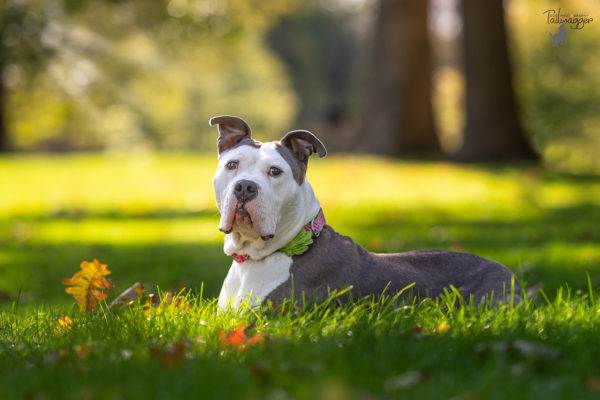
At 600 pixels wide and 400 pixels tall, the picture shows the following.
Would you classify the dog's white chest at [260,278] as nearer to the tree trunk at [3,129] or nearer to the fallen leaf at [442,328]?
the fallen leaf at [442,328]

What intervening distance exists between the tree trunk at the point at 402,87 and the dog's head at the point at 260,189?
15.8m

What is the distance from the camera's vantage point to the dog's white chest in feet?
12.7

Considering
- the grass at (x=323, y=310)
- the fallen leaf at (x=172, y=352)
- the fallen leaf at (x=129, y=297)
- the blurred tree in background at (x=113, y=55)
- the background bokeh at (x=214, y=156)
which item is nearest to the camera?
the grass at (x=323, y=310)

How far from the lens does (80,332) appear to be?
360 centimetres

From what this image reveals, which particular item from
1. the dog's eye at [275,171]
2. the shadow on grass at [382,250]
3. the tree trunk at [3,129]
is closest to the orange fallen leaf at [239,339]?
the dog's eye at [275,171]

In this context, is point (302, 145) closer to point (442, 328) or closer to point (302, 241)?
point (302, 241)

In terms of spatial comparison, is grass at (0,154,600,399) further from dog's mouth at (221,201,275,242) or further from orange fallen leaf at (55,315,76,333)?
dog's mouth at (221,201,275,242)

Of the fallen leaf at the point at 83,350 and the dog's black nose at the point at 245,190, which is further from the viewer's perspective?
the dog's black nose at the point at 245,190

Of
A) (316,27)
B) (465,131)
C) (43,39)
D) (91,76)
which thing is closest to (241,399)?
(465,131)

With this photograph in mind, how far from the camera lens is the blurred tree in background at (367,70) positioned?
19484 mm

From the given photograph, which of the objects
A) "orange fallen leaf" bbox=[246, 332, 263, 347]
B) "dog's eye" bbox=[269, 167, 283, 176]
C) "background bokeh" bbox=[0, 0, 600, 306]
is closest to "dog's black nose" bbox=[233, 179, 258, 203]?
"dog's eye" bbox=[269, 167, 283, 176]

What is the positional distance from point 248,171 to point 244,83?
48793 millimetres

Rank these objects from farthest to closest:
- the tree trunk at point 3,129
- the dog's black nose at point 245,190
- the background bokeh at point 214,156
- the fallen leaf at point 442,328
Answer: the tree trunk at point 3,129 → the background bokeh at point 214,156 → the dog's black nose at point 245,190 → the fallen leaf at point 442,328

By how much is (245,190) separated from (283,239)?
0.40 meters
